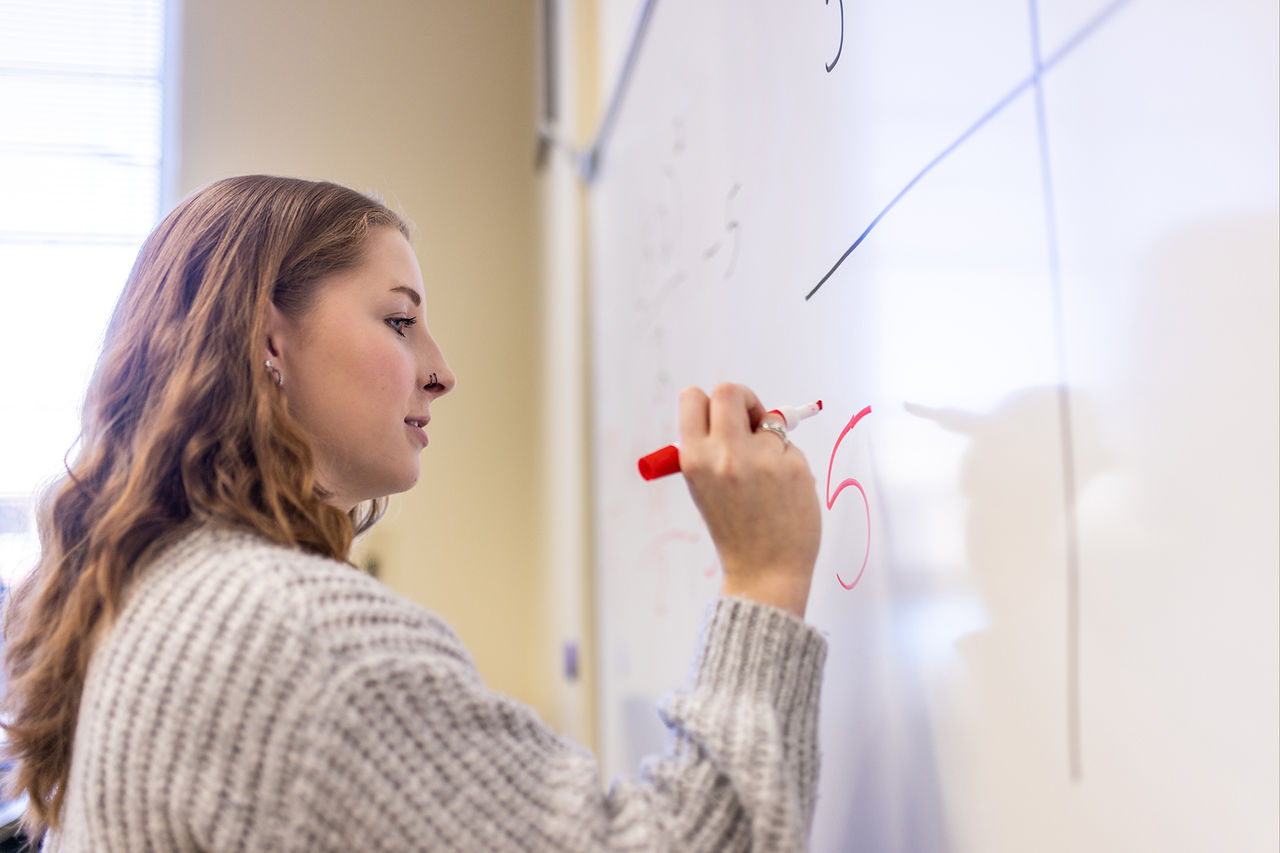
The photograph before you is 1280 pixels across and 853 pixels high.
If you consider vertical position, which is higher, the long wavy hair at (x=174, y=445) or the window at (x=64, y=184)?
the window at (x=64, y=184)

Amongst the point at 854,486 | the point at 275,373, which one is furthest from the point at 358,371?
the point at 854,486

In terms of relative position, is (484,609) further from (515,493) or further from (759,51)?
(759,51)

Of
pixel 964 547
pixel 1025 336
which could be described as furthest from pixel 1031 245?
pixel 964 547

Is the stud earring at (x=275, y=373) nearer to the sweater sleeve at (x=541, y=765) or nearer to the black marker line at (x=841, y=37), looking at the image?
the sweater sleeve at (x=541, y=765)

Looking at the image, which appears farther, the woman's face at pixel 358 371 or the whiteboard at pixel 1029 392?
the woman's face at pixel 358 371

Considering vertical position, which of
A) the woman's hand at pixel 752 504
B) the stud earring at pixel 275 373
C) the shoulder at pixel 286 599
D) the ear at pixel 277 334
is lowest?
the shoulder at pixel 286 599

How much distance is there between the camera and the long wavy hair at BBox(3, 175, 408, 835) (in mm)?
523

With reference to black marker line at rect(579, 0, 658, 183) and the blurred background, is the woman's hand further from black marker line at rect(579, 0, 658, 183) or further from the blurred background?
the blurred background

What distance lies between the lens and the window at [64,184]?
6.37ft

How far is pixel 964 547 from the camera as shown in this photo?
0.52 meters

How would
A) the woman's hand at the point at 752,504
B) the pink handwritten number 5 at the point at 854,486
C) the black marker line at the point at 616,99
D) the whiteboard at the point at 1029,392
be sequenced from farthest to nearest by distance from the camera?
1. the black marker line at the point at 616,99
2. the pink handwritten number 5 at the point at 854,486
3. the woman's hand at the point at 752,504
4. the whiteboard at the point at 1029,392

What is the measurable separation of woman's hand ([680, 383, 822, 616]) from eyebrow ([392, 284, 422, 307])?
25cm

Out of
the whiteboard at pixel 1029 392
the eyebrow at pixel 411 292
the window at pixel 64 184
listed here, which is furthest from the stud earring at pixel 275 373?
the window at pixel 64 184

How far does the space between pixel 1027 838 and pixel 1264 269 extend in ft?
0.95
